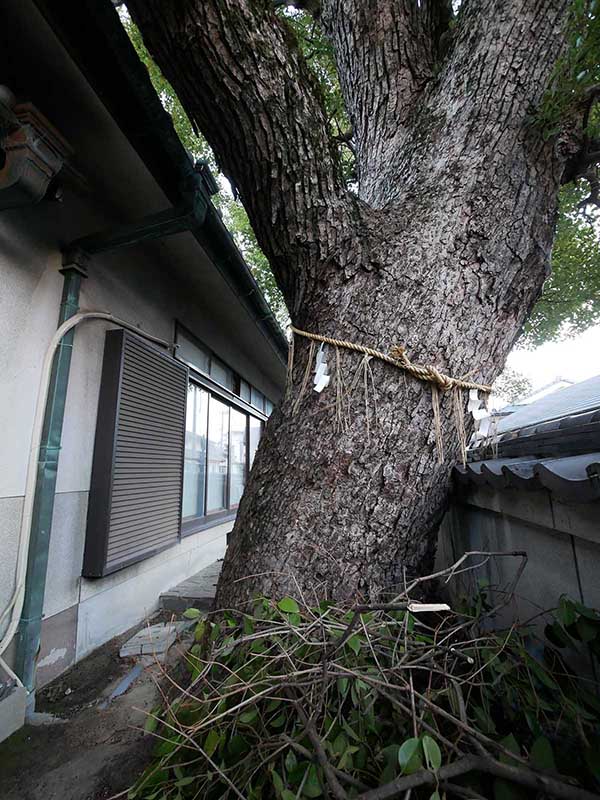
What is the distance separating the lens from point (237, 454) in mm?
5945

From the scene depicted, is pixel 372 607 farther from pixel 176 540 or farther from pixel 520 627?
pixel 176 540

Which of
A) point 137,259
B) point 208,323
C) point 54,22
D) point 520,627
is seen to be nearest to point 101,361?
point 137,259

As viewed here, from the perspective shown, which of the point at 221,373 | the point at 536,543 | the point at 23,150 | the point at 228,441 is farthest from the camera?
the point at 228,441

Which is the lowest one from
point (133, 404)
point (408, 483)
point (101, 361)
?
point (408, 483)

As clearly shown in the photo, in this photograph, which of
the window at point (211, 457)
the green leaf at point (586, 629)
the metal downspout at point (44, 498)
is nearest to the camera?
the green leaf at point (586, 629)

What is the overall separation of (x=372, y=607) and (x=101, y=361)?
2597mm

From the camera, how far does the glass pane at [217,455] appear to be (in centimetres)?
476

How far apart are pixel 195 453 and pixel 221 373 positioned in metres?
1.39

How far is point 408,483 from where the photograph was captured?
134cm

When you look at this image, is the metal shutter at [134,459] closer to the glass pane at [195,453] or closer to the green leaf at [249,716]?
the glass pane at [195,453]

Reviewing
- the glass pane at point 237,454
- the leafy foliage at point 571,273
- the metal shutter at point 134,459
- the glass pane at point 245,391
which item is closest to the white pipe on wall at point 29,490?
the metal shutter at point 134,459

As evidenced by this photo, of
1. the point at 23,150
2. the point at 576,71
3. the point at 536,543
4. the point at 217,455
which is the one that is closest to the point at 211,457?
the point at 217,455

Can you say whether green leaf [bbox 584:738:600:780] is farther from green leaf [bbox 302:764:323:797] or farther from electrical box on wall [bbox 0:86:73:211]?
A: electrical box on wall [bbox 0:86:73:211]

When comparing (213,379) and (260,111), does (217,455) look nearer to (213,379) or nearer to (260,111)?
(213,379)
